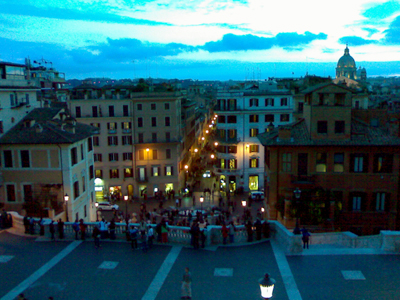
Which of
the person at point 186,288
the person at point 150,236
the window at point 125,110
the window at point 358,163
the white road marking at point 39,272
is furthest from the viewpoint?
the window at point 125,110

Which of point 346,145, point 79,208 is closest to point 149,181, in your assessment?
point 79,208

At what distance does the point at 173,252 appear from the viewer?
22016mm

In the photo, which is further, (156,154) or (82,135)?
(156,154)

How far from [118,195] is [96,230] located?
113 feet

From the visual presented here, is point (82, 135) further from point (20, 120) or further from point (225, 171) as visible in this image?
point (225, 171)

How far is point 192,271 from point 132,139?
39.1 m

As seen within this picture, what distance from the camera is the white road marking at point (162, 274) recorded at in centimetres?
1734

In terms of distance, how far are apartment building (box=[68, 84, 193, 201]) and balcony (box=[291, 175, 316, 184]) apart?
27.0 m

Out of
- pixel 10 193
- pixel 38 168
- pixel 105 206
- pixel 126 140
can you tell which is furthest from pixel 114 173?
pixel 38 168

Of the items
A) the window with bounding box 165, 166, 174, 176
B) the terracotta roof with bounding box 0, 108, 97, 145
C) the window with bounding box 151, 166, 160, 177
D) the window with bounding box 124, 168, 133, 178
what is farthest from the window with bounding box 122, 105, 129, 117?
the terracotta roof with bounding box 0, 108, 97, 145

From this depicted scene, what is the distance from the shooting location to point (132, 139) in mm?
56938

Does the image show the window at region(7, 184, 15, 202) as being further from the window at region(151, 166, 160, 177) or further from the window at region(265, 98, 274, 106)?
the window at region(265, 98, 274, 106)

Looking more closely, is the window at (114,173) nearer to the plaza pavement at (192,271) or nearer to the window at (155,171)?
the window at (155,171)

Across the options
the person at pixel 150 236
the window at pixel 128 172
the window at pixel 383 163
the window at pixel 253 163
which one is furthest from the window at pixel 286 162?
the window at pixel 128 172
